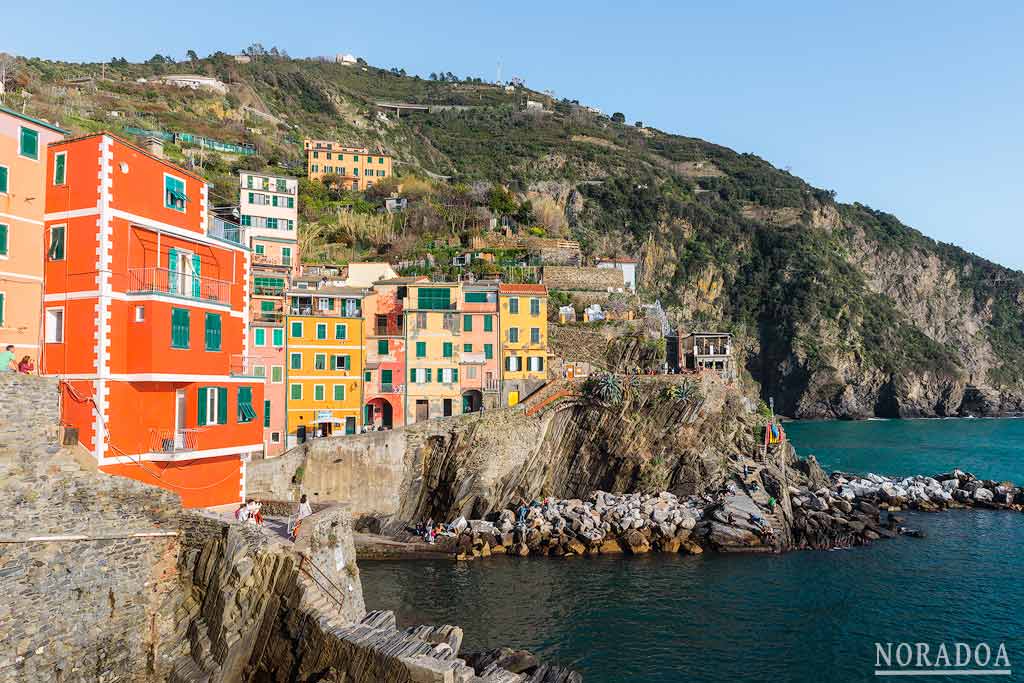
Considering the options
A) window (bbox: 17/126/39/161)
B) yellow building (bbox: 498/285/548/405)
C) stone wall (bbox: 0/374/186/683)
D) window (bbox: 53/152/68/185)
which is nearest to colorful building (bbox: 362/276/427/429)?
yellow building (bbox: 498/285/548/405)

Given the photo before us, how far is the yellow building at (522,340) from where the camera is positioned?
157ft

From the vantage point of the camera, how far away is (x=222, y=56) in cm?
15488

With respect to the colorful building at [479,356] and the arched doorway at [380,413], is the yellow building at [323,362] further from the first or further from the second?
the colorful building at [479,356]

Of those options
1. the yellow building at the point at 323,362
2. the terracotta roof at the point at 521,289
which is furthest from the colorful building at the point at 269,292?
the terracotta roof at the point at 521,289

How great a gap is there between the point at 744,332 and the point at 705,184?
49007 mm

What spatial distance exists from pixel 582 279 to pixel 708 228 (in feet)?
265

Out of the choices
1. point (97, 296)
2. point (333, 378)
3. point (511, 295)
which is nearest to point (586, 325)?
point (511, 295)

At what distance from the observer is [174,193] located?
21.8 meters

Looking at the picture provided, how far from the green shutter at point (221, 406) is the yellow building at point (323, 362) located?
20679mm

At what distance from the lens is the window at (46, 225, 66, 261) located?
1980cm

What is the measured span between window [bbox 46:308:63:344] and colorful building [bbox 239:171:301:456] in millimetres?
12142

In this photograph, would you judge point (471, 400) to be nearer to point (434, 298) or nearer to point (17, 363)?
point (434, 298)

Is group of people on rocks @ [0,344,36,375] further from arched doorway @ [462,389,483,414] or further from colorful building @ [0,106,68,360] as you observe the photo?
arched doorway @ [462,389,483,414]

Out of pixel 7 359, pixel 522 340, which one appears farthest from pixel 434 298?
pixel 7 359
